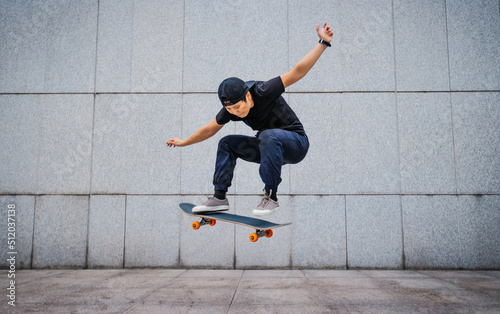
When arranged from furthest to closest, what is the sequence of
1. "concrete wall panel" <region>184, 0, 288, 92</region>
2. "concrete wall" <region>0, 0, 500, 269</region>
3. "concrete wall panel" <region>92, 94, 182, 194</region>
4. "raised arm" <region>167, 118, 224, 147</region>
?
"concrete wall panel" <region>184, 0, 288, 92</region> → "concrete wall panel" <region>92, 94, 182, 194</region> → "concrete wall" <region>0, 0, 500, 269</region> → "raised arm" <region>167, 118, 224, 147</region>

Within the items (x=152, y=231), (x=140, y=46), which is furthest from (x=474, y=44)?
(x=152, y=231)

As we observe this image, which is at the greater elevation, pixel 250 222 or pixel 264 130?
pixel 264 130

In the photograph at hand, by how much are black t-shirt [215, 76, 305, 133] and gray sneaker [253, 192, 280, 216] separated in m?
0.99

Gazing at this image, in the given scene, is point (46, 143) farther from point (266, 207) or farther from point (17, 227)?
point (266, 207)

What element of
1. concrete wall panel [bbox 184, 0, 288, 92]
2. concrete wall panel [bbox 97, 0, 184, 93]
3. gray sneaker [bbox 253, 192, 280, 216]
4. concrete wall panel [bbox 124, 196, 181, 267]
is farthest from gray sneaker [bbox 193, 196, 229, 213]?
concrete wall panel [bbox 97, 0, 184, 93]

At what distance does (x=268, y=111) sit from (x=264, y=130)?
1.09ft

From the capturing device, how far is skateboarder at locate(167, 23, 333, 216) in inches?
162

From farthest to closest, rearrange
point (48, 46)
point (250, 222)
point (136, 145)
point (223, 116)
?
point (48, 46) < point (136, 145) < point (223, 116) < point (250, 222)

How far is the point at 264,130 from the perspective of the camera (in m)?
4.35

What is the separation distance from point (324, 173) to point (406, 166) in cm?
195

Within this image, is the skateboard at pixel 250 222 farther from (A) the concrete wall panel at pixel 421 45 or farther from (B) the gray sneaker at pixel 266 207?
(A) the concrete wall panel at pixel 421 45

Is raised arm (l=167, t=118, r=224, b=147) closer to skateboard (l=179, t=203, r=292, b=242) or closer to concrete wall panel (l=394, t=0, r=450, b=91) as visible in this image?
skateboard (l=179, t=203, r=292, b=242)

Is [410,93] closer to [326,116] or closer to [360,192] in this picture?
[326,116]

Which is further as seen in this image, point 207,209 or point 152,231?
Result: point 152,231
